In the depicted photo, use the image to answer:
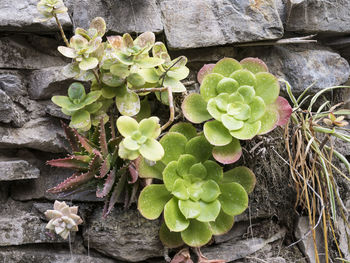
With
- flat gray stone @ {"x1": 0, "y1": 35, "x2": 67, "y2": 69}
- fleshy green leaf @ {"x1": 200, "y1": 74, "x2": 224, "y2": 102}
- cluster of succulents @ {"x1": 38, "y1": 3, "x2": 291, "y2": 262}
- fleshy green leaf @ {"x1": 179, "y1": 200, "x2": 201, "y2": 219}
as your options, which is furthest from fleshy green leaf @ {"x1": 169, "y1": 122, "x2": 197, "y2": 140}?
flat gray stone @ {"x1": 0, "y1": 35, "x2": 67, "y2": 69}

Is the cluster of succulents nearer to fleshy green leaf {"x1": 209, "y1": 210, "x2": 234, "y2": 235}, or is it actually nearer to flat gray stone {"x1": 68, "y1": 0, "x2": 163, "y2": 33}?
fleshy green leaf {"x1": 209, "y1": 210, "x2": 234, "y2": 235}

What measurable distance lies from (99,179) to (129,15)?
0.54m

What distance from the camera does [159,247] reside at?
3.73 ft

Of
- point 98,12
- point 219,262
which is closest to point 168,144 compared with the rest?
point 219,262

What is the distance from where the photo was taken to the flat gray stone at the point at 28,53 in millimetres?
1127

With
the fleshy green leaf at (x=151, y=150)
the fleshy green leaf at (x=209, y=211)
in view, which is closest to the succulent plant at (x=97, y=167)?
the fleshy green leaf at (x=151, y=150)

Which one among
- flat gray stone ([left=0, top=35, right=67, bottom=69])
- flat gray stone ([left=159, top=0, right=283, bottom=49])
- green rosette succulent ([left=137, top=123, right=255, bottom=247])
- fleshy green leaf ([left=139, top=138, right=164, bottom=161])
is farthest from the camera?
flat gray stone ([left=159, top=0, right=283, bottom=49])

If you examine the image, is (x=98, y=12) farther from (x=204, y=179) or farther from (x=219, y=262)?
(x=219, y=262)

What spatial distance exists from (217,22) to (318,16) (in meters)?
0.43

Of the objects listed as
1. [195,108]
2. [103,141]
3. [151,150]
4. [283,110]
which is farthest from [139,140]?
[283,110]

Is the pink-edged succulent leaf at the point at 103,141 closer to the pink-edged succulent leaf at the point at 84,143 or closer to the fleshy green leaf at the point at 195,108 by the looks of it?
the pink-edged succulent leaf at the point at 84,143

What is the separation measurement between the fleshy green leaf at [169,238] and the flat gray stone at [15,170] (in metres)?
0.42

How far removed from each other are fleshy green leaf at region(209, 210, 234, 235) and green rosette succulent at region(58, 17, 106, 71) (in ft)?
1.89

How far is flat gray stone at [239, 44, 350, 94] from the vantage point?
4.55 ft
